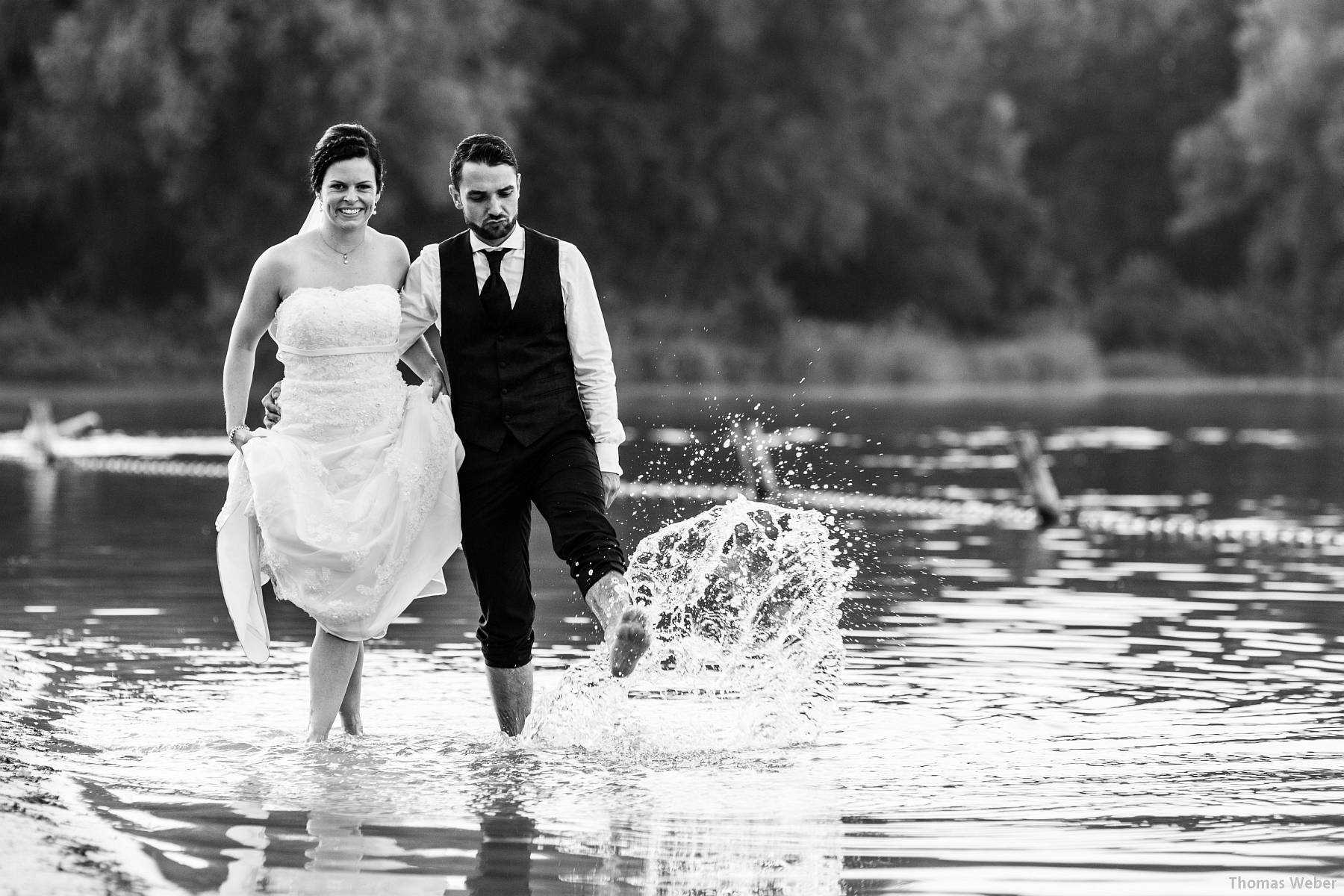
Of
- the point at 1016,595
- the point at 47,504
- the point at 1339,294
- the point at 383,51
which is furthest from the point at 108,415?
the point at 1339,294

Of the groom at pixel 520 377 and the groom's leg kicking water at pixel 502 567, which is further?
the groom's leg kicking water at pixel 502 567

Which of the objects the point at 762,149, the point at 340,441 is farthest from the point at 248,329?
the point at 762,149

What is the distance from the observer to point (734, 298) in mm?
54500

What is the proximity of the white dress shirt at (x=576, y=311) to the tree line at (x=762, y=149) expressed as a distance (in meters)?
31.5

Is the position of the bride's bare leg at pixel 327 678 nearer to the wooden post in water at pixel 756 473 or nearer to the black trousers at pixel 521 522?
the black trousers at pixel 521 522

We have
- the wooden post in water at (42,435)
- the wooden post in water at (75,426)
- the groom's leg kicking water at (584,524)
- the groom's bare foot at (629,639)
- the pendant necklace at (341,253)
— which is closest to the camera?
the groom's bare foot at (629,639)

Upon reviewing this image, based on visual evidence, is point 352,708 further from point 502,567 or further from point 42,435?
point 42,435

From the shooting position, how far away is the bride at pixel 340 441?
7.06 meters

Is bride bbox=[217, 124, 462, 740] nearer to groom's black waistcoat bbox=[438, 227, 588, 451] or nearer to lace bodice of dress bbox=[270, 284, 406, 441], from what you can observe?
lace bodice of dress bbox=[270, 284, 406, 441]

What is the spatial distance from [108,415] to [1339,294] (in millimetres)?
39213

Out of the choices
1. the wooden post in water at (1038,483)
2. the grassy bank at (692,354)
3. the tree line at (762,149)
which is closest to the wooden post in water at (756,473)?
the wooden post in water at (1038,483)

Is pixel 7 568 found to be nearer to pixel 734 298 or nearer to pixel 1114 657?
pixel 1114 657

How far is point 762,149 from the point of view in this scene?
53312 mm

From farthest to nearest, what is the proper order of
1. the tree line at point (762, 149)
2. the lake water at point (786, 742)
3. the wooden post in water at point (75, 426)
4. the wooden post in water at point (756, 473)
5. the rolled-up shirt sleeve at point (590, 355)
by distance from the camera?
the tree line at point (762, 149) < the wooden post in water at point (75, 426) < the wooden post in water at point (756, 473) < the rolled-up shirt sleeve at point (590, 355) < the lake water at point (786, 742)
